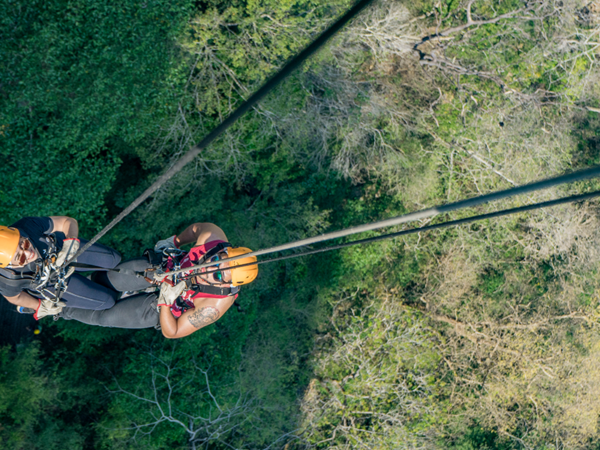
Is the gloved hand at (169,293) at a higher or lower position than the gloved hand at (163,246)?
lower

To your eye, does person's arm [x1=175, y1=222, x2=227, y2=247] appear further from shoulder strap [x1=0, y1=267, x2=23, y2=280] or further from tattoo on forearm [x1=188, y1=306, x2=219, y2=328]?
shoulder strap [x1=0, y1=267, x2=23, y2=280]

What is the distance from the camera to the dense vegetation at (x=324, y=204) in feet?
22.4

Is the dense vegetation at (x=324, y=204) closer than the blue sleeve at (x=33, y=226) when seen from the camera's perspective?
No

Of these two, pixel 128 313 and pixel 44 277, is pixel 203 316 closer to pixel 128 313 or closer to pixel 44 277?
pixel 128 313

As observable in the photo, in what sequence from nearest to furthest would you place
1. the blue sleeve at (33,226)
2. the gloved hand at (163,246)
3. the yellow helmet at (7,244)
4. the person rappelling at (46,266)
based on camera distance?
the yellow helmet at (7,244), the person rappelling at (46,266), the blue sleeve at (33,226), the gloved hand at (163,246)

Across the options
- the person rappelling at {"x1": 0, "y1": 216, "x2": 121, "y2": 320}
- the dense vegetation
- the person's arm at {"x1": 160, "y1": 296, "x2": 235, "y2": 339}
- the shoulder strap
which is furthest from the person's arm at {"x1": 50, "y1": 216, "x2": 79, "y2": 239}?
the dense vegetation

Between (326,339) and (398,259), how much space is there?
2306mm

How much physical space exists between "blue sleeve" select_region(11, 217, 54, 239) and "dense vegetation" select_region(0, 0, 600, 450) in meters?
2.73

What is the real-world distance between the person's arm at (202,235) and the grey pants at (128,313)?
26.6 inches

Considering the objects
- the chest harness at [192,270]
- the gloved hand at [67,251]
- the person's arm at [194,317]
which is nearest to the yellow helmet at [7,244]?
the gloved hand at [67,251]

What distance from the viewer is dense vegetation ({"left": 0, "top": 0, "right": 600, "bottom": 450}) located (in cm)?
684

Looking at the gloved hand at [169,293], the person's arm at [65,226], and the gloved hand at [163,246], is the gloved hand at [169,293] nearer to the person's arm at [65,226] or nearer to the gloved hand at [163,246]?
the gloved hand at [163,246]

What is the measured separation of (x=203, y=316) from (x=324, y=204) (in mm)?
5483

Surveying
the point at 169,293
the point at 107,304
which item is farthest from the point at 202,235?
the point at 107,304
